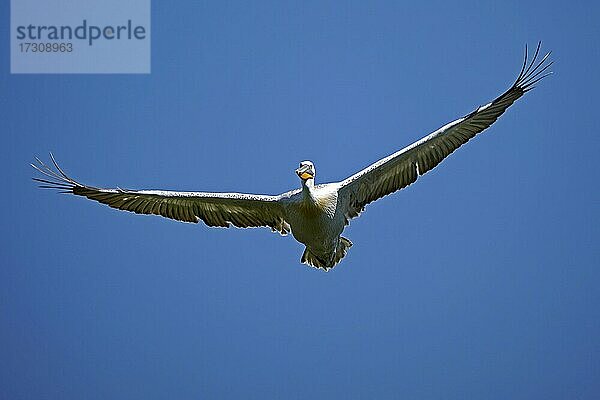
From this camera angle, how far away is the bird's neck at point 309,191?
1320cm

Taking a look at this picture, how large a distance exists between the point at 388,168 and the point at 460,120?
3.31 ft

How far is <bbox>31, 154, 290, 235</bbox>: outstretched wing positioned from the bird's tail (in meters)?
0.42

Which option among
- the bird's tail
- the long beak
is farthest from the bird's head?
the bird's tail

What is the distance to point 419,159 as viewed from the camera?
14359 mm

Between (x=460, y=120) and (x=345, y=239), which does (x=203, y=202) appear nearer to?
(x=345, y=239)

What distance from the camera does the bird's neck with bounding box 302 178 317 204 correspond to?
43.3 feet

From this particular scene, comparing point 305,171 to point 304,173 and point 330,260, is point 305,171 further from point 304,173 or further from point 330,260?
point 330,260

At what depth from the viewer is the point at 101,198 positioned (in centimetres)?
1442

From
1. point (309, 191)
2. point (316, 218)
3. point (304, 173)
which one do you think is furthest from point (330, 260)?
point (304, 173)

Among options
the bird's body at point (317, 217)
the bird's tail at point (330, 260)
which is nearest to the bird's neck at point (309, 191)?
the bird's body at point (317, 217)

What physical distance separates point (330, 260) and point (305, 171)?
148 cm

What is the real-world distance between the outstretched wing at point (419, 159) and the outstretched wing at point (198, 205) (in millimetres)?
917

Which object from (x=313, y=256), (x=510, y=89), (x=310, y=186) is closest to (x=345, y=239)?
(x=313, y=256)

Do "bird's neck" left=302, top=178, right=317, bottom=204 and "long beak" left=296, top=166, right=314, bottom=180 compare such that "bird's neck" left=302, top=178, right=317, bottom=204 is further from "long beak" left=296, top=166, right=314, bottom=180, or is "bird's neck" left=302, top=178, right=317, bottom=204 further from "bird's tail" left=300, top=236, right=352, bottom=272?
"bird's tail" left=300, top=236, right=352, bottom=272
